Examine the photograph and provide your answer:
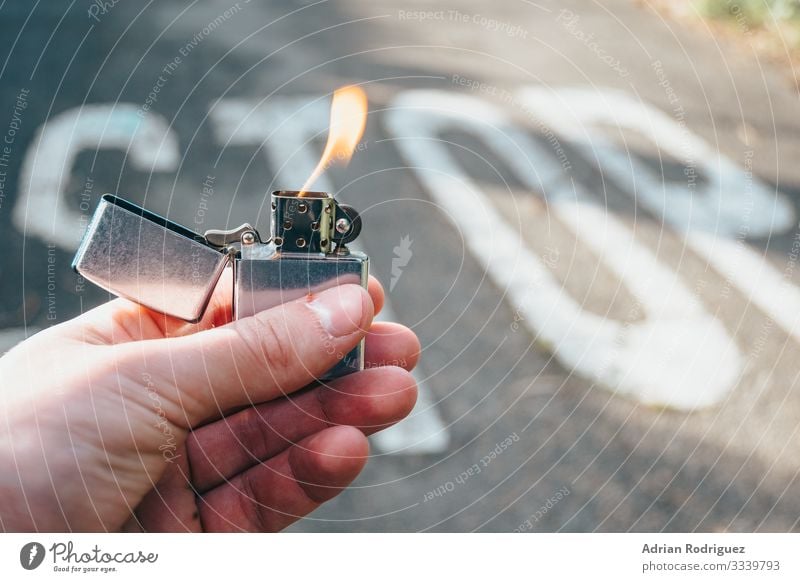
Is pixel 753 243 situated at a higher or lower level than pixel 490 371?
higher

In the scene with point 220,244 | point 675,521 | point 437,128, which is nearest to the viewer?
point 220,244

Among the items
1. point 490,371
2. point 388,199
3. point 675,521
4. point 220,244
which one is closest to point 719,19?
point 388,199

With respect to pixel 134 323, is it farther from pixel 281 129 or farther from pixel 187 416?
pixel 281 129

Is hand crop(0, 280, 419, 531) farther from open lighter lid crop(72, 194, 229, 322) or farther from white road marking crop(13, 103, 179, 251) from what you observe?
white road marking crop(13, 103, 179, 251)

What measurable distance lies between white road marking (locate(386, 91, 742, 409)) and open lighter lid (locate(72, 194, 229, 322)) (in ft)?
2.84

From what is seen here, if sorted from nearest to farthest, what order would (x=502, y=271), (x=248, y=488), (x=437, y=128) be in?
(x=248, y=488) → (x=502, y=271) → (x=437, y=128)

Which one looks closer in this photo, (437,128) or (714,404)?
(714,404)

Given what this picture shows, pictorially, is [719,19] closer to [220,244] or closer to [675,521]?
[675,521]

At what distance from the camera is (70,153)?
5.89ft

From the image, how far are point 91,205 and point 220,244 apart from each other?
3.22ft

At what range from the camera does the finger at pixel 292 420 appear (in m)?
1.03

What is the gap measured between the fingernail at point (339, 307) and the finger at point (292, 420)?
0.41 ft

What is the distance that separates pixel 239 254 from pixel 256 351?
0.36 ft

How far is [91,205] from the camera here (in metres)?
1.77
